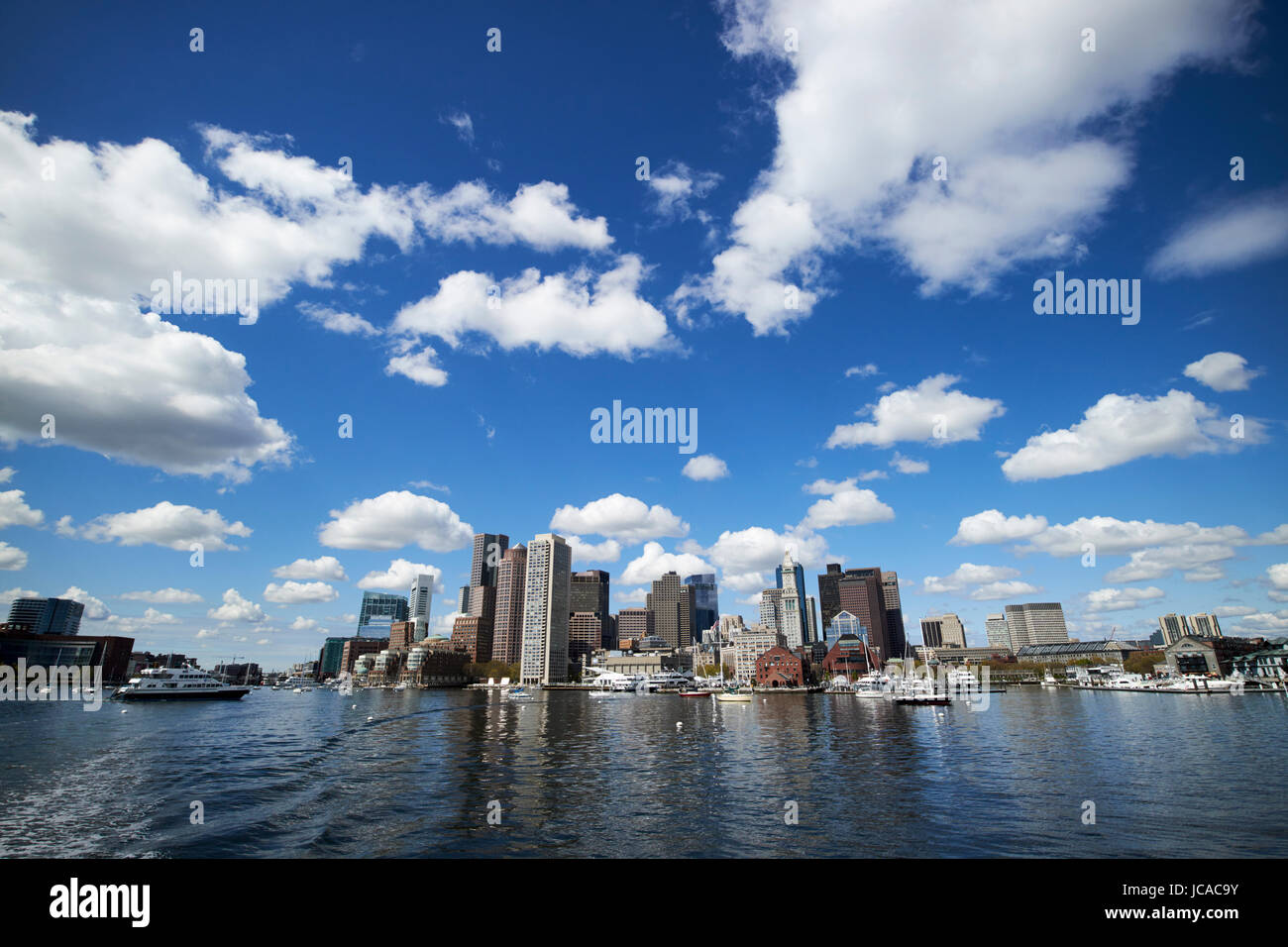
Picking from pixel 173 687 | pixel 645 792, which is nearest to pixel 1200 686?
pixel 645 792

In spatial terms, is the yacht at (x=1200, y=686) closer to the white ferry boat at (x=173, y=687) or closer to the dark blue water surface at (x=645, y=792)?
the dark blue water surface at (x=645, y=792)

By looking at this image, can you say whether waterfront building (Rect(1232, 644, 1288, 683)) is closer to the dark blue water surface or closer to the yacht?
the yacht

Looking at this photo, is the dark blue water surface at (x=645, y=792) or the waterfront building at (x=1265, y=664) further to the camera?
the waterfront building at (x=1265, y=664)

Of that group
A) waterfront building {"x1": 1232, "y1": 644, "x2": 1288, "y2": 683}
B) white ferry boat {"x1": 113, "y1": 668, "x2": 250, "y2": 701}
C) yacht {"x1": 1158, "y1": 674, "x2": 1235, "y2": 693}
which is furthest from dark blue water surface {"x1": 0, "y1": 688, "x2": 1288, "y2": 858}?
waterfront building {"x1": 1232, "y1": 644, "x2": 1288, "y2": 683}

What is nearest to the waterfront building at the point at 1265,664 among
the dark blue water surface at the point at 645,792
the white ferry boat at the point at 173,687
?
the dark blue water surface at the point at 645,792

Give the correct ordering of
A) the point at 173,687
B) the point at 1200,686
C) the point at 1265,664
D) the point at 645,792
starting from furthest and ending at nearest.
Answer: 1. the point at 1265,664
2. the point at 1200,686
3. the point at 173,687
4. the point at 645,792

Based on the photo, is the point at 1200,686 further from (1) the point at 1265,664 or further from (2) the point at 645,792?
(2) the point at 645,792

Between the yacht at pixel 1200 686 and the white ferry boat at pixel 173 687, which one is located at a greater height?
the white ferry boat at pixel 173 687
